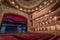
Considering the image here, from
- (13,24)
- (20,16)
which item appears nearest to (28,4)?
(20,16)

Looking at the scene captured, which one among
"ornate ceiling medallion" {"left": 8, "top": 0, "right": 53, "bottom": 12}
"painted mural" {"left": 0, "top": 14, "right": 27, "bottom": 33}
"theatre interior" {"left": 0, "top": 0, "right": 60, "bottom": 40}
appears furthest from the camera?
"painted mural" {"left": 0, "top": 14, "right": 27, "bottom": 33}

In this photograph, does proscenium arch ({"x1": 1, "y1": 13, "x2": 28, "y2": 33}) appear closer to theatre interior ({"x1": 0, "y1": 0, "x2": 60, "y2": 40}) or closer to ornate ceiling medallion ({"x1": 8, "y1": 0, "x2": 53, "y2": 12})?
theatre interior ({"x1": 0, "y1": 0, "x2": 60, "y2": 40})

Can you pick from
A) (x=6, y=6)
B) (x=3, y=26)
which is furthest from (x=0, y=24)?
(x=6, y=6)

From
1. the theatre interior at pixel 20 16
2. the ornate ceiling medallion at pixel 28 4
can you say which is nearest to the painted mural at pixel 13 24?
→ the theatre interior at pixel 20 16

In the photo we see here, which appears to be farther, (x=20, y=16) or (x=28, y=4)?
(x=20, y=16)

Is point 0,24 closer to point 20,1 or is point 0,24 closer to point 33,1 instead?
point 20,1

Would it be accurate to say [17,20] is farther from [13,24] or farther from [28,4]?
[28,4]

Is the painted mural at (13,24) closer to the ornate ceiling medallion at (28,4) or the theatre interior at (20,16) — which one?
the theatre interior at (20,16)

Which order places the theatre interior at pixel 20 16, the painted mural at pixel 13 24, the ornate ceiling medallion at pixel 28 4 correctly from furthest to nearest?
the painted mural at pixel 13 24 → the ornate ceiling medallion at pixel 28 4 → the theatre interior at pixel 20 16

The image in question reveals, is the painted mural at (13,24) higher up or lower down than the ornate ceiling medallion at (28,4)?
lower down

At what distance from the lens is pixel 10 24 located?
6.25 meters

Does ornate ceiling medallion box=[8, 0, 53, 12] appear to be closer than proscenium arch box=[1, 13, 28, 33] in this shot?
Yes

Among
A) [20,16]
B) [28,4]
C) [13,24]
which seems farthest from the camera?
[20,16]

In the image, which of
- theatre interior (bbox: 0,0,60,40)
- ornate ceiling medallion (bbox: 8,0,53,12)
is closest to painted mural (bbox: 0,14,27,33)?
theatre interior (bbox: 0,0,60,40)
